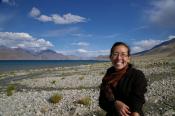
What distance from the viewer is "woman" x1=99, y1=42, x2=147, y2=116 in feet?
16.4

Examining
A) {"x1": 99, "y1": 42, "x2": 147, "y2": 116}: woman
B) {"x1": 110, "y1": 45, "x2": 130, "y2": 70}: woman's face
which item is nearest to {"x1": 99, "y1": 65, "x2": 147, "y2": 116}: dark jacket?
{"x1": 99, "y1": 42, "x2": 147, "y2": 116}: woman

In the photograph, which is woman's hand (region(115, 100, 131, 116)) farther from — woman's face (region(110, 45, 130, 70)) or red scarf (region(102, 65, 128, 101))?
woman's face (region(110, 45, 130, 70))

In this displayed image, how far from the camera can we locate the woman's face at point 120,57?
5.27m

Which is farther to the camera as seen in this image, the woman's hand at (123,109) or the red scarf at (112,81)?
the red scarf at (112,81)

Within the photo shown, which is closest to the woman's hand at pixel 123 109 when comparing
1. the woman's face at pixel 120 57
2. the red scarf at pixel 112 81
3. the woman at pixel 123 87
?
the woman at pixel 123 87

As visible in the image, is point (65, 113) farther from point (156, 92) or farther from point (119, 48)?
point (119, 48)

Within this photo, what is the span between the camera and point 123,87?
5.07 metres

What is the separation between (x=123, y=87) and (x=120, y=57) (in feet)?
1.74

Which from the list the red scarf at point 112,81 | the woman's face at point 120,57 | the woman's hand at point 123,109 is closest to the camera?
the woman's hand at point 123,109

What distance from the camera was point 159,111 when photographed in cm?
1467

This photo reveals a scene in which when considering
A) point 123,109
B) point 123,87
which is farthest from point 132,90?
point 123,109

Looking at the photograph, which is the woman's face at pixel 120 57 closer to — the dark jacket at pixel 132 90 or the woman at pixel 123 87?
the woman at pixel 123 87

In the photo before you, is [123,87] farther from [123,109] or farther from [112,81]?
[123,109]

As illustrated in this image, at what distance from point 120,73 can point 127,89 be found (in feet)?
0.93
